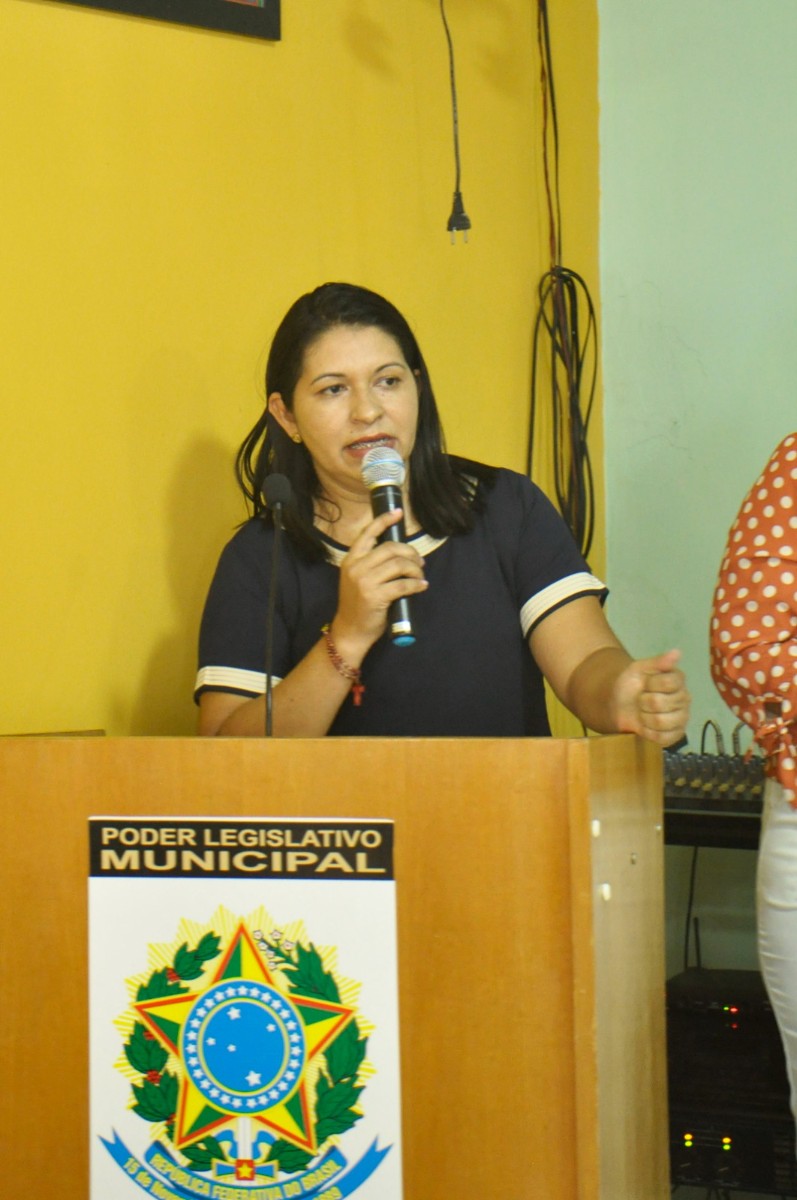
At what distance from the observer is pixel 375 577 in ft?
5.11

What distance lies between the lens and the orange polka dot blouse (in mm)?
1805

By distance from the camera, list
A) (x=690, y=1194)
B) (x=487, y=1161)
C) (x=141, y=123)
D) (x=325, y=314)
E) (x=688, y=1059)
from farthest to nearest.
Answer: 1. (x=690, y=1194)
2. (x=688, y=1059)
3. (x=141, y=123)
4. (x=325, y=314)
5. (x=487, y=1161)

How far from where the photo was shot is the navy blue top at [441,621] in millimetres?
1837

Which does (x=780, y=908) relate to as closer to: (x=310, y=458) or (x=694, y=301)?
(x=310, y=458)

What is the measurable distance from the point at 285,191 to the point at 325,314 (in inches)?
22.2

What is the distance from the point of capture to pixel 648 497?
10.2ft

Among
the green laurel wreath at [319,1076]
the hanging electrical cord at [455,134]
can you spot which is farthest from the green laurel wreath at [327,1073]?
the hanging electrical cord at [455,134]

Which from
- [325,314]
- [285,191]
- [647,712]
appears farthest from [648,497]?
[647,712]

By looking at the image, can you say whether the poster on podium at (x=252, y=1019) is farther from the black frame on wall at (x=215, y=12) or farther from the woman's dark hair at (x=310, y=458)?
the black frame on wall at (x=215, y=12)

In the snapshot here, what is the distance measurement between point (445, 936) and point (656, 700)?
0.37 m

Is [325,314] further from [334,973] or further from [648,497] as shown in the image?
[648,497]

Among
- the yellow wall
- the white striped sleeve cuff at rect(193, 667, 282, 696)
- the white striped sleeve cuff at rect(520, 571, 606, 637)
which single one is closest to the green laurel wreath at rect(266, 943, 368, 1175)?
the white striped sleeve cuff at rect(193, 667, 282, 696)

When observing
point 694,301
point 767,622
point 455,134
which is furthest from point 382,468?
point 694,301

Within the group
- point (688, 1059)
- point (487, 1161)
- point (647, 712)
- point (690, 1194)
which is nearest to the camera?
point (487, 1161)
